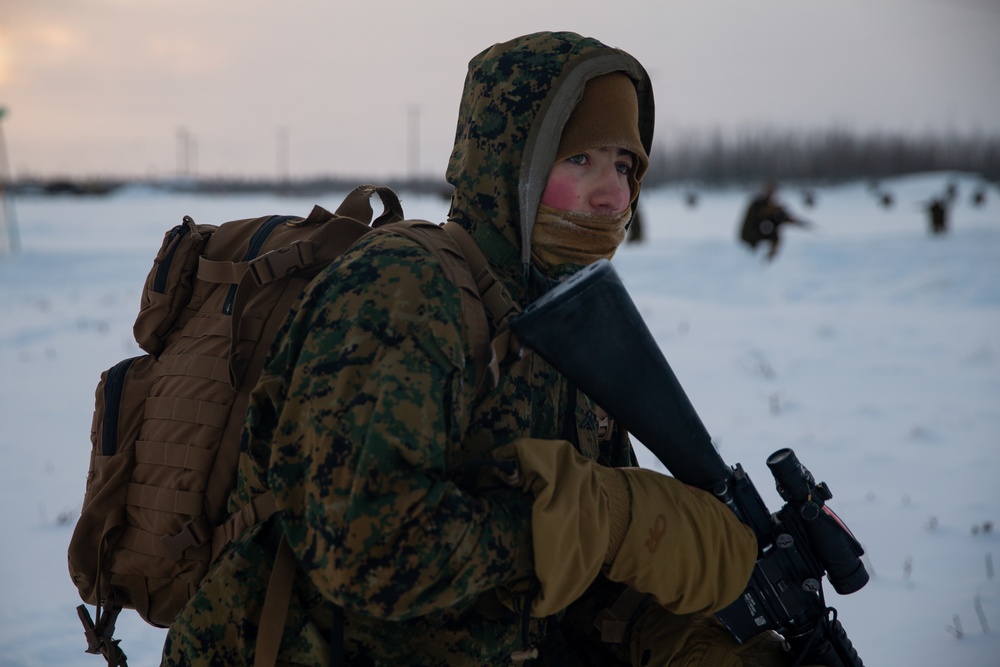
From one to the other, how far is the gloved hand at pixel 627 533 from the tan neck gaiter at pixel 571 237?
453mm

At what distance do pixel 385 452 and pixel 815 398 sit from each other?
5.31m

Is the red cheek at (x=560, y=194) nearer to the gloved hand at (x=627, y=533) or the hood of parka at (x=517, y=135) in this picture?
the hood of parka at (x=517, y=135)

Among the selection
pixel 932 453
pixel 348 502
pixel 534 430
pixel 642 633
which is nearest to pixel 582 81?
pixel 534 430

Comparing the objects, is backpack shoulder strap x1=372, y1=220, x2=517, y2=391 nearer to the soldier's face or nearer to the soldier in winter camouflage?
the soldier in winter camouflage

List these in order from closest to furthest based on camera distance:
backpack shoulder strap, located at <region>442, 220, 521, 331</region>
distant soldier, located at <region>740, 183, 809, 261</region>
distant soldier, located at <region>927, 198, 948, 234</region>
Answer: backpack shoulder strap, located at <region>442, 220, 521, 331</region>
distant soldier, located at <region>740, 183, 809, 261</region>
distant soldier, located at <region>927, 198, 948, 234</region>

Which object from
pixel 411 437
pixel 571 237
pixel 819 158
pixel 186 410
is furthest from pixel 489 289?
pixel 819 158

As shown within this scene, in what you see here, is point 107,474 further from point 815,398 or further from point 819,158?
point 819,158

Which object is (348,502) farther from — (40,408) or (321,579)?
(40,408)

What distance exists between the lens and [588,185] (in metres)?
1.82

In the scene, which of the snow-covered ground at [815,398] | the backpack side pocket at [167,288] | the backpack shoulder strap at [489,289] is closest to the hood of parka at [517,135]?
the backpack shoulder strap at [489,289]

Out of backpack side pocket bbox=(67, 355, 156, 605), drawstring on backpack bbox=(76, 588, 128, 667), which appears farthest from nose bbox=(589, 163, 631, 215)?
drawstring on backpack bbox=(76, 588, 128, 667)

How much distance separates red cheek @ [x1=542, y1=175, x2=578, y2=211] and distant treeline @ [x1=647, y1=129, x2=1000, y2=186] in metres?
35.2

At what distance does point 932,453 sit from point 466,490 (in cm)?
424

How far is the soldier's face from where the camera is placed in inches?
70.9
